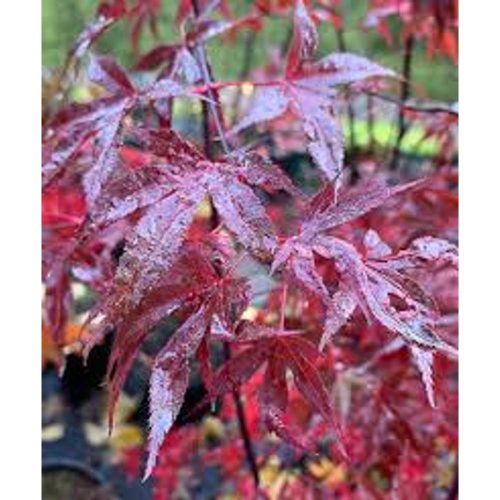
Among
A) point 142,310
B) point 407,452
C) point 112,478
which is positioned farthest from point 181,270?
point 112,478

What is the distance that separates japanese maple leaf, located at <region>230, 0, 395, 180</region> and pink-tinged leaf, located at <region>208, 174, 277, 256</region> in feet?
0.49

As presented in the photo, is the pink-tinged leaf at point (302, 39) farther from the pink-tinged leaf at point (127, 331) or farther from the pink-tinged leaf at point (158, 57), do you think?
the pink-tinged leaf at point (127, 331)

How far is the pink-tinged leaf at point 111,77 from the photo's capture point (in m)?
0.77

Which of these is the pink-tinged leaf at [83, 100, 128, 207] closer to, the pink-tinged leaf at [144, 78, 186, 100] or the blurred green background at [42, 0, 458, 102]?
the pink-tinged leaf at [144, 78, 186, 100]

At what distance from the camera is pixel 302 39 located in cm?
76

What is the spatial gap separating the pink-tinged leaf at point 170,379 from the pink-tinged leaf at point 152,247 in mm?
46

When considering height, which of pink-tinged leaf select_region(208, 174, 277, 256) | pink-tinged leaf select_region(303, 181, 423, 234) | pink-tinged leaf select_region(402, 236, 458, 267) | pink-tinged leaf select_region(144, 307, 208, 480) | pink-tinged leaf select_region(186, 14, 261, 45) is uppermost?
pink-tinged leaf select_region(208, 174, 277, 256)

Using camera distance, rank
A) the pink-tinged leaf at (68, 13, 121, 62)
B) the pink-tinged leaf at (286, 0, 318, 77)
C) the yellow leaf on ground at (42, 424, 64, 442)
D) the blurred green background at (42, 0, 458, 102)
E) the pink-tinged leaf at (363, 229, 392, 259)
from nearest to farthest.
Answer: the pink-tinged leaf at (363, 229, 392, 259)
the pink-tinged leaf at (286, 0, 318, 77)
the pink-tinged leaf at (68, 13, 121, 62)
the yellow leaf on ground at (42, 424, 64, 442)
the blurred green background at (42, 0, 458, 102)

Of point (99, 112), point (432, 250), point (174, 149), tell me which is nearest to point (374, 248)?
point (432, 250)

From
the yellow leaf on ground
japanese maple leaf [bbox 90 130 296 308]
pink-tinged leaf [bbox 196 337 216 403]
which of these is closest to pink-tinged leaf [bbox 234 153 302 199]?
japanese maple leaf [bbox 90 130 296 308]

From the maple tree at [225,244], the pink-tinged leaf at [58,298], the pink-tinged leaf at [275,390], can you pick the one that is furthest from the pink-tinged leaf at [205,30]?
the pink-tinged leaf at [275,390]

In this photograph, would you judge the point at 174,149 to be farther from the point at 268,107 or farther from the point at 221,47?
→ the point at 221,47

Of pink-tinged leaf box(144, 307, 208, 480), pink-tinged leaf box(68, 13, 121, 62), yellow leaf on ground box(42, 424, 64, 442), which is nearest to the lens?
pink-tinged leaf box(144, 307, 208, 480)

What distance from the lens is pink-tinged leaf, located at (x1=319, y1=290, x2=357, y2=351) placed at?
0.57 meters
